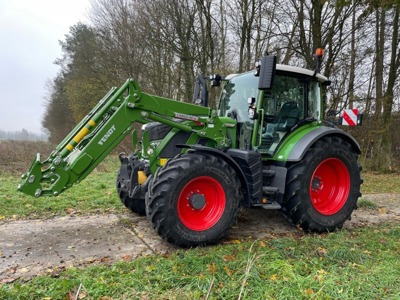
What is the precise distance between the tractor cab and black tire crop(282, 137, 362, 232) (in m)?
0.52

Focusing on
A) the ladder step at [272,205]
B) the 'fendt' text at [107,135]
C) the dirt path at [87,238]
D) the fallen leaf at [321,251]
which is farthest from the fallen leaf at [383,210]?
the 'fendt' text at [107,135]

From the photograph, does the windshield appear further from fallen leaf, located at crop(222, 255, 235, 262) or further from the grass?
the grass

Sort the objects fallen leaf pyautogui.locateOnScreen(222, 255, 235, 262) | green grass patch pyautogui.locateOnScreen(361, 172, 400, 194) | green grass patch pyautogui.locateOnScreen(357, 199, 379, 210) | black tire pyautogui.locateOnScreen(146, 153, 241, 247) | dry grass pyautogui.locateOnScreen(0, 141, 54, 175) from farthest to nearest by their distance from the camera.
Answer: dry grass pyautogui.locateOnScreen(0, 141, 54, 175)
green grass patch pyautogui.locateOnScreen(361, 172, 400, 194)
green grass patch pyautogui.locateOnScreen(357, 199, 379, 210)
black tire pyautogui.locateOnScreen(146, 153, 241, 247)
fallen leaf pyautogui.locateOnScreen(222, 255, 235, 262)

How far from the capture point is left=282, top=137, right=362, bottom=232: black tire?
461 cm

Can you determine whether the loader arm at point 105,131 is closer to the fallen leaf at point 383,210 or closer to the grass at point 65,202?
the grass at point 65,202

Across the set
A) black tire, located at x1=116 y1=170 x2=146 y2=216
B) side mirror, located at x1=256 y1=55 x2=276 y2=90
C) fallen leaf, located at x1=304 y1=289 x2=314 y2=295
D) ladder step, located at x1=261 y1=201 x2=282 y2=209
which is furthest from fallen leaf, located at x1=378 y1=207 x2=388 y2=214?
black tire, located at x1=116 y1=170 x2=146 y2=216

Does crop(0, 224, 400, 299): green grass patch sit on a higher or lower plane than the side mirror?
lower

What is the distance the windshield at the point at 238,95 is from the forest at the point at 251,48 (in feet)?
19.3

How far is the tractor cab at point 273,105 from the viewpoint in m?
4.82

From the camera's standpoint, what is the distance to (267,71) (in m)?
4.11

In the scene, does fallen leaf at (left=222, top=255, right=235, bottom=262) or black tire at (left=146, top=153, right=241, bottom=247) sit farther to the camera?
black tire at (left=146, top=153, right=241, bottom=247)

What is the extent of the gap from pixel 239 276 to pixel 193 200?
1172 mm

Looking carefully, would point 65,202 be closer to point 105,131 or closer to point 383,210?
point 105,131

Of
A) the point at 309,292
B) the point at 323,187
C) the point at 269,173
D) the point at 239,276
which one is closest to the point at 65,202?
the point at 269,173
